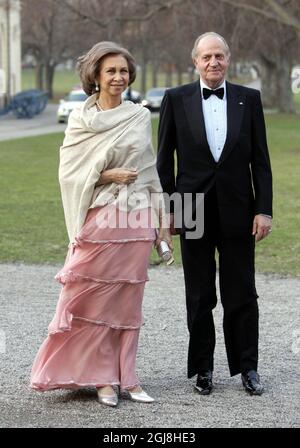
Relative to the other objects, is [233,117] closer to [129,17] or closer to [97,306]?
[97,306]

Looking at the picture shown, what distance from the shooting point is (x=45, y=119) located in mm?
50906

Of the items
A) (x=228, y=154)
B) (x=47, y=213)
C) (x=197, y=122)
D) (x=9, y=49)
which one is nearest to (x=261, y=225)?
(x=228, y=154)

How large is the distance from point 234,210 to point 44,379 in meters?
1.49

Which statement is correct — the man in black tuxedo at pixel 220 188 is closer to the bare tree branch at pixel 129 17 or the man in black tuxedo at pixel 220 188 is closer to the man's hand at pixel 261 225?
the man's hand at pixel 261 225

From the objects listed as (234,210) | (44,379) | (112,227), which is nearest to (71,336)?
(44,379)

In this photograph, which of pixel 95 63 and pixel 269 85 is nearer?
pixel 95 63

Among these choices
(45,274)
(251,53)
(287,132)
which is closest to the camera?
(45,274)

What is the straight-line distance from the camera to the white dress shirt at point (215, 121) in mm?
5828

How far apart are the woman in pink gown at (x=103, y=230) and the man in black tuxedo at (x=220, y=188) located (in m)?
0.24

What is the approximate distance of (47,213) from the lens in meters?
15.3

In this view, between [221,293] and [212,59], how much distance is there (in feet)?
4.64

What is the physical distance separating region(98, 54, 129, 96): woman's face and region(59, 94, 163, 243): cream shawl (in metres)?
0.12

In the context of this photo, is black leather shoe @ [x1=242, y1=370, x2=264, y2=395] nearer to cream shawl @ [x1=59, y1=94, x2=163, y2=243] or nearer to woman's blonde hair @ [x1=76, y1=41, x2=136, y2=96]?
cream shawl @ [x1=59, y1=94, x2=163, y2=243]
